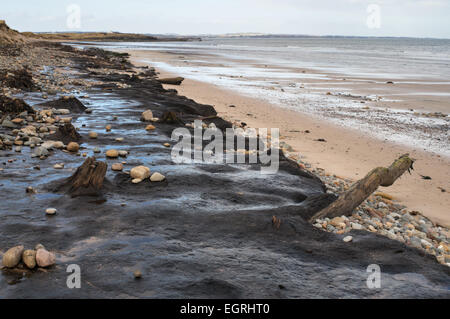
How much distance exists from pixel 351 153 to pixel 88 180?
671 centimetres

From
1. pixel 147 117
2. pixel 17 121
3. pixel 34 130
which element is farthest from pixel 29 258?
pixel 147 117

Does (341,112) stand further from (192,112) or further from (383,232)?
(383,232)

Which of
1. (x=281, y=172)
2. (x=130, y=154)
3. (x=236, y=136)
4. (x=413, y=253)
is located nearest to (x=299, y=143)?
(x=236, y=136)

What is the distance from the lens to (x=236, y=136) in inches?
384

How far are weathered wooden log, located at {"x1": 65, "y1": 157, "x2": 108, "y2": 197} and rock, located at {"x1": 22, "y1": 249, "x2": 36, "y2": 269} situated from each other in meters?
1.82

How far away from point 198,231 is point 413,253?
2361 mm

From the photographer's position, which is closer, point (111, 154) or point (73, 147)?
point (111, 154)

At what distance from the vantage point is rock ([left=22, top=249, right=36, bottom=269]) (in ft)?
11.5

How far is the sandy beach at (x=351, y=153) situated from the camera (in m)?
7.20

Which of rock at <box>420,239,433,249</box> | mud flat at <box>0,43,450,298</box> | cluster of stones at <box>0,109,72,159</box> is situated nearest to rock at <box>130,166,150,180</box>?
mud flat at <box>0,43,450,298</box>

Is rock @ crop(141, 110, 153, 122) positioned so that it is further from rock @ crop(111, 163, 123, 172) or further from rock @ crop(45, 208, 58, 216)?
rock @ crop(45, 208, 58, 216)

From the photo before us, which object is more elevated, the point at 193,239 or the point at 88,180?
the point at 88,180

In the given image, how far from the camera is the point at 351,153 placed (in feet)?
32.2

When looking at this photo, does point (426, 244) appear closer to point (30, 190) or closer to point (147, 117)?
point (30, 190)
